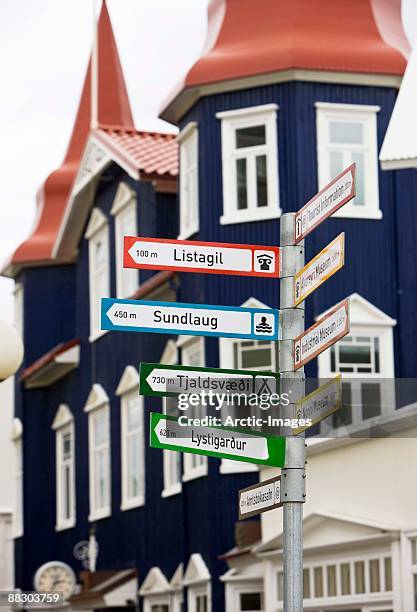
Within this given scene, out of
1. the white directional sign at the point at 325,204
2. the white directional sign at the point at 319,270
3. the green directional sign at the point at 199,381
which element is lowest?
the green directional sign at the point at 199,381

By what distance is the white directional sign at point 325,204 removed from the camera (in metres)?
8.47

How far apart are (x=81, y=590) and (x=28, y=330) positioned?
23.2ft

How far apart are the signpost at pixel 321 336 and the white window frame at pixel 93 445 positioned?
1919cm

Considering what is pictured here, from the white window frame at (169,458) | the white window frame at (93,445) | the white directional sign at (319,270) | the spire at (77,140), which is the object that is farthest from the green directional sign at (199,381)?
the spire at (77,140)

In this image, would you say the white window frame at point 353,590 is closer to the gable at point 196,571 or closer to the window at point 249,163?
the gable at point 196,571

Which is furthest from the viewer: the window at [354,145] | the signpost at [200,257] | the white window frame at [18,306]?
the white window frame at [18,306]

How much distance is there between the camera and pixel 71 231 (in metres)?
30.6

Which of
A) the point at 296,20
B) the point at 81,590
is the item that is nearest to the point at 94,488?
the point at 81,590

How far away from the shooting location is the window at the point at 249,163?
21969 millimetres

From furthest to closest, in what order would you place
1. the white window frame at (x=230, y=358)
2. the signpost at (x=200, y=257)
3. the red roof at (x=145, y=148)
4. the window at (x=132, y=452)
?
1. the window at (x=132, y=452)
2. the red roof at (x=145, y=148)
3. the white window frame at (x=230, y=358)
4. the signpost at (x=200, y=257)

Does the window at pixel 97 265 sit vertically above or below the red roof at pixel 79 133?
below

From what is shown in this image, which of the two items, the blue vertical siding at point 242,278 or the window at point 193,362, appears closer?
the blue vertical siding at point 242,278

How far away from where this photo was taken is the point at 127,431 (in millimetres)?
26406

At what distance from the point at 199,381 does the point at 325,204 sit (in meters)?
1.26
